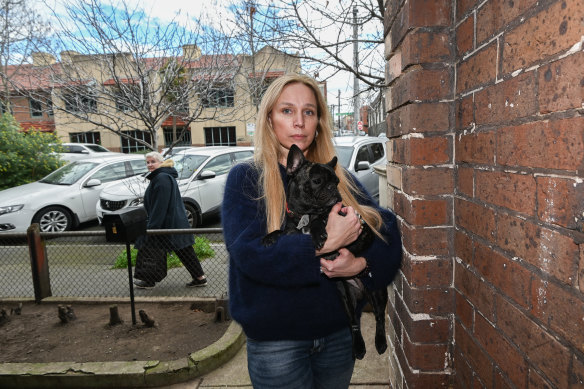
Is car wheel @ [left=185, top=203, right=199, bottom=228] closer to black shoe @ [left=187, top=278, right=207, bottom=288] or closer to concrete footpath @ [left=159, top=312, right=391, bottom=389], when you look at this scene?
black shoe @ [left=187, top=278, right=207, bottom=288]

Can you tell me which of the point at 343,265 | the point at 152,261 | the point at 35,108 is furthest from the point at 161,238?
the point at 35,108

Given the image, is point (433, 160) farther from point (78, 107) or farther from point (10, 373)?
point (78, 107)

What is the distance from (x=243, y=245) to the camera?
1.62 meters

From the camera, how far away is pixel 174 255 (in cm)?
692

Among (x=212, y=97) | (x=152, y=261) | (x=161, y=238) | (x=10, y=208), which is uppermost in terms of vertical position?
(x=212, y=97)

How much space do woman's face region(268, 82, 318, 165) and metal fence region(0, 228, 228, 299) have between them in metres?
2.63

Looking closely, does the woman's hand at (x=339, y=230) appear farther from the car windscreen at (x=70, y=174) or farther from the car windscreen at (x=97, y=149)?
the car windscreen at (x=97, y=149)

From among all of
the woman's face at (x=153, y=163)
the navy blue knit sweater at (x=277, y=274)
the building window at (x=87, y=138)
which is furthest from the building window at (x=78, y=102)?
the building window at (x=87, y=138)

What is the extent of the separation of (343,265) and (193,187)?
25.9ft

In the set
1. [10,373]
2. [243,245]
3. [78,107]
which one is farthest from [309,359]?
[78,107]

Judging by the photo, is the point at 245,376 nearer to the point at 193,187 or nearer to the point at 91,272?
the point at 91,272

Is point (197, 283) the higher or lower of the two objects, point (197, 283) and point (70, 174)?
the lower

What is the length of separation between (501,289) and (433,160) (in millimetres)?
614

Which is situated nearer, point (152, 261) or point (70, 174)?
point (152, 261)
